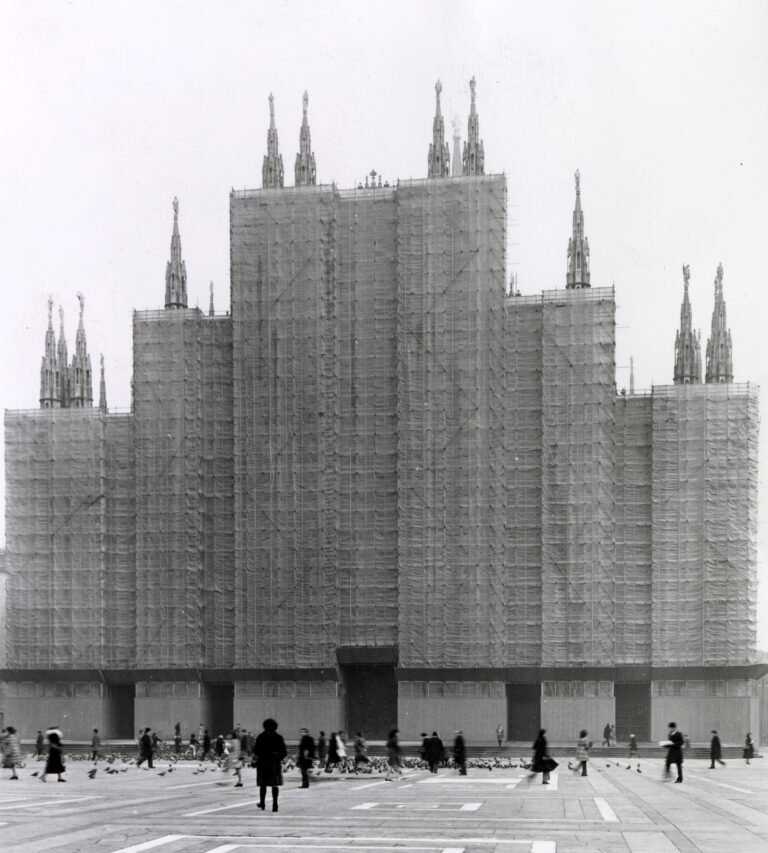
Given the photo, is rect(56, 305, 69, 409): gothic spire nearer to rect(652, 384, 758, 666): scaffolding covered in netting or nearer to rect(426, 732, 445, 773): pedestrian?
rect(652, 384, 758, 666): scaffolding covered in netting

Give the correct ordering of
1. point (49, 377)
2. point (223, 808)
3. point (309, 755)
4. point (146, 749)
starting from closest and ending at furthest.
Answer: point (223, 808)
point (309, 755)
point (146, 749)
point (49, 377)

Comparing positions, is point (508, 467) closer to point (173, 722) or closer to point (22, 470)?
point (173, 722)

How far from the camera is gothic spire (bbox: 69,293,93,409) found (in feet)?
282

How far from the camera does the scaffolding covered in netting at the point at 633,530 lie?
76938 millimetres

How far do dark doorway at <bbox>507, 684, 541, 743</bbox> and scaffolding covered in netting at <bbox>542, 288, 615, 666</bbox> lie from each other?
3.54 metres

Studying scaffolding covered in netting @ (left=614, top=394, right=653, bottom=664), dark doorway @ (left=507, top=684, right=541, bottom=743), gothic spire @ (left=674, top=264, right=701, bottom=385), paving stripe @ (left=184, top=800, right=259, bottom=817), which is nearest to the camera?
paving stripe @ (left=184, top=800, right=259, bottom=817)

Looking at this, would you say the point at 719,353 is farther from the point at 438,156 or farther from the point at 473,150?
the point at 438,156

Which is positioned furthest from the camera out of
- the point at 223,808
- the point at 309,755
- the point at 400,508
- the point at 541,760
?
the point at 400,508

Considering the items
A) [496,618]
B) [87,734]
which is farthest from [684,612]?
[87,734]

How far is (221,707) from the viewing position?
82125 millimetres

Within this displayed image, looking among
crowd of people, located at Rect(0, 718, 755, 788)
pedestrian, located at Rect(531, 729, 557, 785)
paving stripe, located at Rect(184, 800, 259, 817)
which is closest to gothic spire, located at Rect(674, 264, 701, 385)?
crowd of people, located at Rect(0, 718, 755, 788)

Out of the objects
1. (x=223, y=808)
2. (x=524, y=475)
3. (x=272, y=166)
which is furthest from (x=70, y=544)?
(x=223, y=808)

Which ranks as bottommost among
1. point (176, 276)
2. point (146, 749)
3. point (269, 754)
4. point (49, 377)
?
→ point (146, 749)

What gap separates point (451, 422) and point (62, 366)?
27.2 meters
